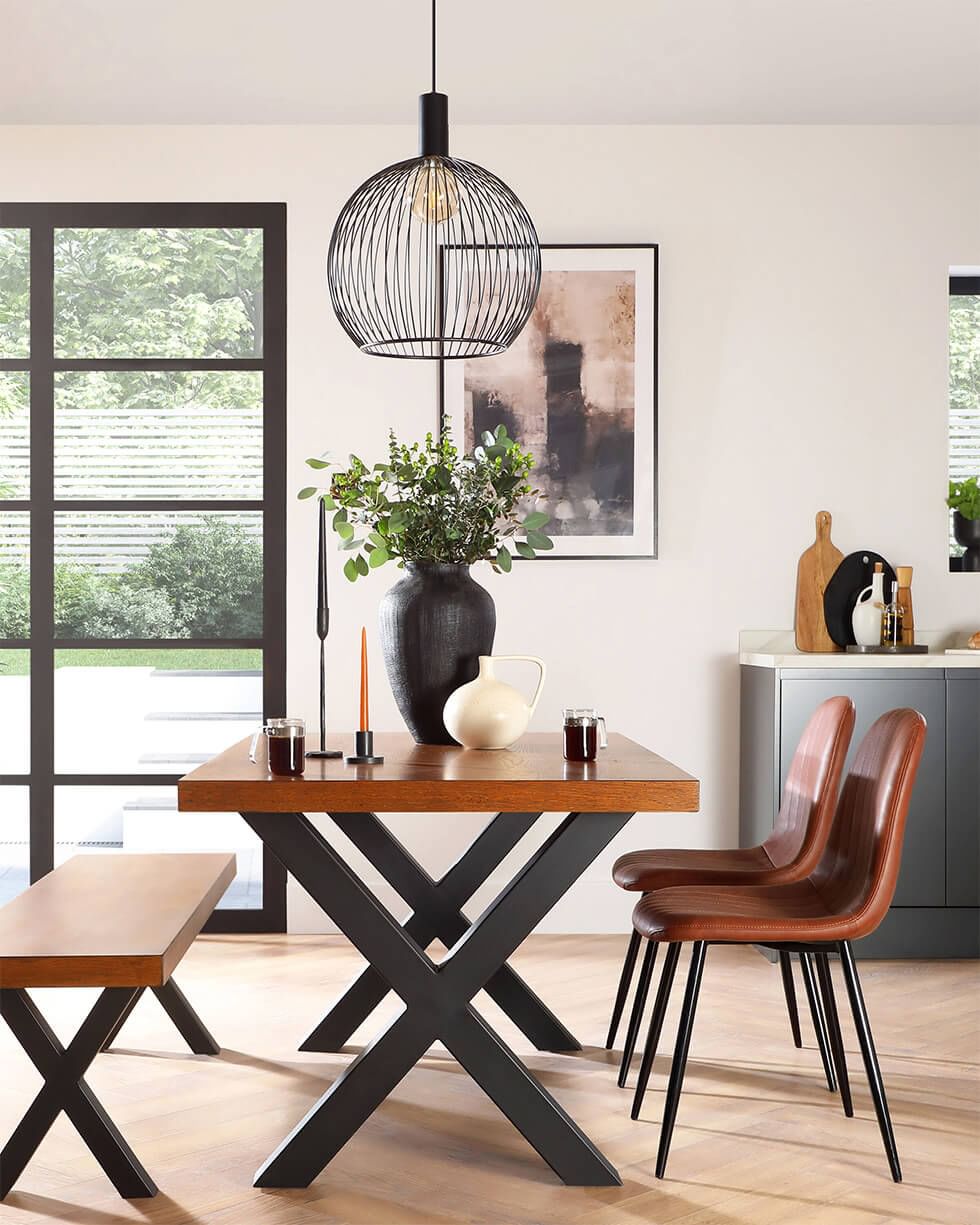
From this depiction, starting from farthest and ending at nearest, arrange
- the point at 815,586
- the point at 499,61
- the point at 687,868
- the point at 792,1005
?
the point at 815,586 → the point at 499,61 → the point at 792,1005 → the point at 687,868

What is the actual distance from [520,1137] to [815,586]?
253cm

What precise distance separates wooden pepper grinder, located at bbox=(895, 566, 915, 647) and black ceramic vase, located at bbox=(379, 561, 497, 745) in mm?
2172

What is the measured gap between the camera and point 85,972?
7.43ft

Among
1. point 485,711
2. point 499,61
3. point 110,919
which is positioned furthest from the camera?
point 499,61

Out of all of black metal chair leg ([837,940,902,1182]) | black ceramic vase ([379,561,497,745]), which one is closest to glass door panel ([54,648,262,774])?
black ceramic vase ([379,561,497,745])

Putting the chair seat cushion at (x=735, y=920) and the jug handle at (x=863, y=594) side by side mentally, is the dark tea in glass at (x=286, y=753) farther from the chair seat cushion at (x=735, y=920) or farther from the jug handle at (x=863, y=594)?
the jug handle at (x=863, y=594)

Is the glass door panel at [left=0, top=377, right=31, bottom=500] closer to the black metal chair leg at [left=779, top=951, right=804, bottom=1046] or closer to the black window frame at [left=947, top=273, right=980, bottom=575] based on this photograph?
the black metal chair leg at [left=779, top=951, right=804, bottom=1046]

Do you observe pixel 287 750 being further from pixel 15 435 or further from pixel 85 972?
pixel 15 435

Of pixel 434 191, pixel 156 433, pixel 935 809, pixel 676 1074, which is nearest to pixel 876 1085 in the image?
pixel 676 1074

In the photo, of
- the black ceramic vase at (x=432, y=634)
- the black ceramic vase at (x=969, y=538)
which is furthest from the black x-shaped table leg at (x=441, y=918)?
the black ceramic vase at (x=969, y=538)

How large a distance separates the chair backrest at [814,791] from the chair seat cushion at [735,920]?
253 mm

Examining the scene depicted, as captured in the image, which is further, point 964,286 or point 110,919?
point 964,286

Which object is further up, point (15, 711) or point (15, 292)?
point (15, 292)

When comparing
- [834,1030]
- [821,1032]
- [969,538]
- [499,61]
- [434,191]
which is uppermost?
[499,61]
